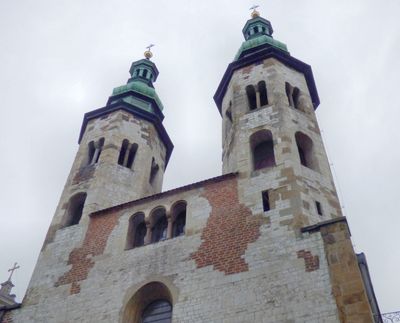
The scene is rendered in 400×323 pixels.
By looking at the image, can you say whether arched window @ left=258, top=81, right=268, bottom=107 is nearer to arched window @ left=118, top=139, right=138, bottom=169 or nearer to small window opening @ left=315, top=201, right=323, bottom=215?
arched window @ left=118, top=139, right=138, bottom=169

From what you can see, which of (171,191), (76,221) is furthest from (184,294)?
(76,221)

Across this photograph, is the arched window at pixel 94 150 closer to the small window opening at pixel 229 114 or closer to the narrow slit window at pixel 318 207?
the small window opening at pixel 229 114

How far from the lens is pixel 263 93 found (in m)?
22.7

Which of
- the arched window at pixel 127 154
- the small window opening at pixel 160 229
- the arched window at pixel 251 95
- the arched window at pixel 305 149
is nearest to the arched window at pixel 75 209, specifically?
the arched window at pixel 127 154

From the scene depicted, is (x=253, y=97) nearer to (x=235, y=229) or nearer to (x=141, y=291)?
(x=235, y=229)

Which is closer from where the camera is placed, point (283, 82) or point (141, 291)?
point (141, 291)

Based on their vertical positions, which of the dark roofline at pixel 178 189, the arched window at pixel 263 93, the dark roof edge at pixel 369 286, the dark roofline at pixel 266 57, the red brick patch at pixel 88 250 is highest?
the dark roofline at pixel 266 57

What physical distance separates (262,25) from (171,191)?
1504cm

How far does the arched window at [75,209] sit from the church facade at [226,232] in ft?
0.16

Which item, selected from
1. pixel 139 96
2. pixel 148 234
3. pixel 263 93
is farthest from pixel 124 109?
pixel 148 234

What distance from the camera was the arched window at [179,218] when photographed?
57.9 ft

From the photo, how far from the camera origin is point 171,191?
61.6 ft

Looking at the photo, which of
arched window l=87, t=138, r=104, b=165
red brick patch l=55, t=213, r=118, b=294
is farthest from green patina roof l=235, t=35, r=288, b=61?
red brick patch l=55, t=213, r=118, b=294

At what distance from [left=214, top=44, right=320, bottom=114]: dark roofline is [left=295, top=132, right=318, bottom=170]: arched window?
18.0 feet
